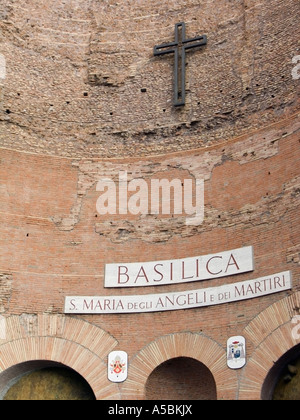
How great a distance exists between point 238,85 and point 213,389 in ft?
19.9

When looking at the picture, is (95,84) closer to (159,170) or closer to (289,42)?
(159,170)

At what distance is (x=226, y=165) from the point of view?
51.2ft

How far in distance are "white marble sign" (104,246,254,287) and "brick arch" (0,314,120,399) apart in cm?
106

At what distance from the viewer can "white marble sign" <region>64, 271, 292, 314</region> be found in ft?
45.9

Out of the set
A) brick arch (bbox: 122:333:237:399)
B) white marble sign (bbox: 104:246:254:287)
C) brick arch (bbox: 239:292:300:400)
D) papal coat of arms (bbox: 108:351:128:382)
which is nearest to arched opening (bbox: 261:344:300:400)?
brick arch (bbox: 239:292:300:400)

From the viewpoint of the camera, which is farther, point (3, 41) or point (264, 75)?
point (3, 41)

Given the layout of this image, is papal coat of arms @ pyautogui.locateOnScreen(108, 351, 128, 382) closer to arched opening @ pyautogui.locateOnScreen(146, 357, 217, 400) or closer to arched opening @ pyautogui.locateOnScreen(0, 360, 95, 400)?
arched opening @ pyautogui.locateOnScreen(146, 357, 217, 400)

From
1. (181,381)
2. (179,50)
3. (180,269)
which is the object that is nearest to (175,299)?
(180,269)

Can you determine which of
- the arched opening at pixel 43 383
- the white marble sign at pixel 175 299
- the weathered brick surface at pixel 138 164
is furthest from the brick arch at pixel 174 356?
the arched opening at pixel 43 383

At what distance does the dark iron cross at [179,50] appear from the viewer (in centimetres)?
1667

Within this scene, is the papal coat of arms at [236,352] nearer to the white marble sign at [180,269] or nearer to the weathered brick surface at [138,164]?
the weathered brick surface at [138,164]

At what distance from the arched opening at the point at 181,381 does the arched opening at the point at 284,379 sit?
1.09 m

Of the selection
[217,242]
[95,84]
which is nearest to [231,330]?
[217,242]

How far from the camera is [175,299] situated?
14.7 m
